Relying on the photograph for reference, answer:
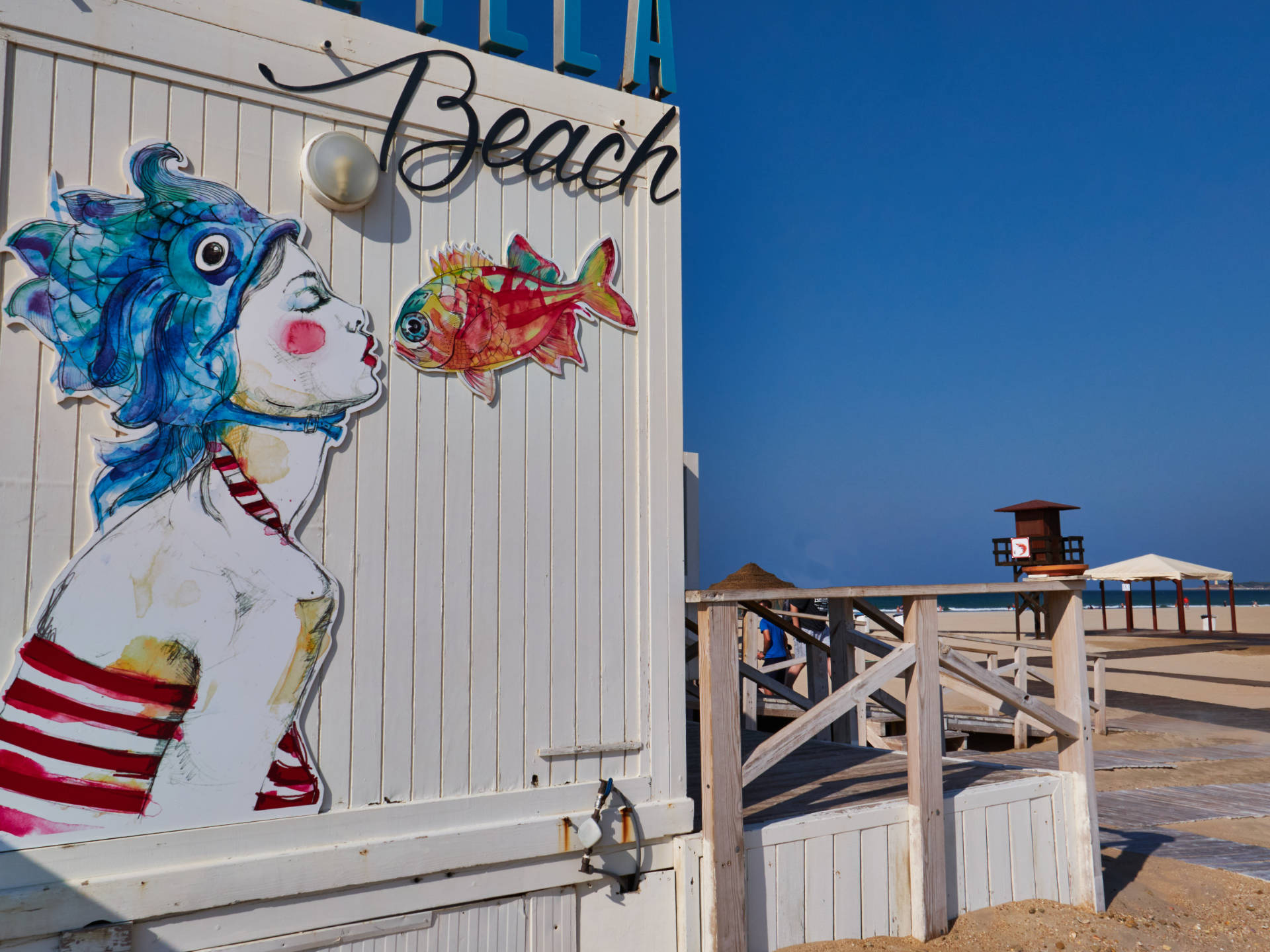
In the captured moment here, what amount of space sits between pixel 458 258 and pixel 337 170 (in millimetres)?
628

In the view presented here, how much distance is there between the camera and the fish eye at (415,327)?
13.1 ft

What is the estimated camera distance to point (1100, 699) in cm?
1199

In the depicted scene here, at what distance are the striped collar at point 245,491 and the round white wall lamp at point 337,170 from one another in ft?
3.66

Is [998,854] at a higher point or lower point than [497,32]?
lower

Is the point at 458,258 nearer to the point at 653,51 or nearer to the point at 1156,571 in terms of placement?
the point at 653,51

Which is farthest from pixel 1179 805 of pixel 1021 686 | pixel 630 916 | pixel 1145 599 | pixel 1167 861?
pixel 1145 599

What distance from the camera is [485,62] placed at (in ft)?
14.0

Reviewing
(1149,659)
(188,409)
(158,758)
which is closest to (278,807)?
(158,758)

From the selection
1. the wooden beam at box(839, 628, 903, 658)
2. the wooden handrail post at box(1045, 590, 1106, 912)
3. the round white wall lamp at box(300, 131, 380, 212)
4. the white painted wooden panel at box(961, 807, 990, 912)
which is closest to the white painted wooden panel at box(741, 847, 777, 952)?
the white painted wooden panel at box(961, 807, 990, 912)

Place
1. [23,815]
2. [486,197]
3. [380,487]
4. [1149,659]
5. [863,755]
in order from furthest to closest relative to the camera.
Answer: [1149,659]
[863,755]
[486,197]
[380,487]
[23,815]

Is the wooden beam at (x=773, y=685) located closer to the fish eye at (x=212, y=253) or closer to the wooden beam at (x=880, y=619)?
the wooden beam at (x=880, y=619)

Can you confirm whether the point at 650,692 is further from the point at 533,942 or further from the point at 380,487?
the point at 380,487

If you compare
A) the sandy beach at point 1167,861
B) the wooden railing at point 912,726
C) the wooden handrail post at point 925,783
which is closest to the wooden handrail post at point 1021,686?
the sandy beach at point 1167,861

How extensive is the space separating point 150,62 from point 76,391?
1.29 m
